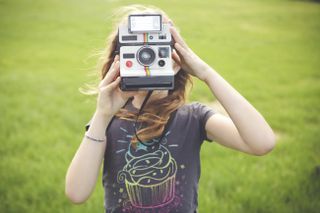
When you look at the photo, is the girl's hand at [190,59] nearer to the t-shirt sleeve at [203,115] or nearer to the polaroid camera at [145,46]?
the polaroid camera at [145,46]

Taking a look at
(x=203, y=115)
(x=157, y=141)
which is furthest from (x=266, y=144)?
(x=157, y=141)

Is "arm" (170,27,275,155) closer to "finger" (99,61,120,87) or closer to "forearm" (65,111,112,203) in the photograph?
"finger" (99,61,120,87)

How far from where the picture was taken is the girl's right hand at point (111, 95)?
1885 millimetres

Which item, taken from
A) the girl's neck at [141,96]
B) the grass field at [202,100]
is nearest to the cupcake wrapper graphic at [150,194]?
the girl's neck at [141,96]

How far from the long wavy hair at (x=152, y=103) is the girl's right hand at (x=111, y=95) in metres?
0.14

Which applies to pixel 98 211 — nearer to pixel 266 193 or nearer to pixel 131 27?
pixel 266 193

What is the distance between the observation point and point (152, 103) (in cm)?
213

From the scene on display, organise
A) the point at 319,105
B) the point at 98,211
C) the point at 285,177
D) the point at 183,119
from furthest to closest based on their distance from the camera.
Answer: the point at 319,105 → the point at 285,177 → the point at 98,211 → the point at 183,119

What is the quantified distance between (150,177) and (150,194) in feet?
0.29

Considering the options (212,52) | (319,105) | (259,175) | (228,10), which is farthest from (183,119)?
(228,10)

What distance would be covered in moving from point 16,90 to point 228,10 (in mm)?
11770

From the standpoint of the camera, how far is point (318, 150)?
429cm

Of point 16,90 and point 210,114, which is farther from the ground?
point 210,114

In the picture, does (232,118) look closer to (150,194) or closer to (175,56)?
(175,56)
